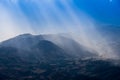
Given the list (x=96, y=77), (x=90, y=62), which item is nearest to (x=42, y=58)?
(x=90, y=62)

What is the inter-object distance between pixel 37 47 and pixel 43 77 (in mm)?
33822

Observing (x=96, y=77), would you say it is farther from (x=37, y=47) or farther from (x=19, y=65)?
(x=37, y=47)

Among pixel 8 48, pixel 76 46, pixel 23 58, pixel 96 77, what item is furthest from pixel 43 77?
pixel 76 46

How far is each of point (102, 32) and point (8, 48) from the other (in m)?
97.1

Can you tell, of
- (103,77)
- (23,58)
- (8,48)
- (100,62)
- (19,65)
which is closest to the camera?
(103,77)

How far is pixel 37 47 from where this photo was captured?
319 feet

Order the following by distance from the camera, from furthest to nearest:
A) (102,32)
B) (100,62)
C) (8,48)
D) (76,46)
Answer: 1. (102,32)
2. (76,46)
3. (8,48)
4. (100,62)

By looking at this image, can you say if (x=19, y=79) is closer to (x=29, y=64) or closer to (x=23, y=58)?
(x=29, y=64)

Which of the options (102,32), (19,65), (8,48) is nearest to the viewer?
(19,65)

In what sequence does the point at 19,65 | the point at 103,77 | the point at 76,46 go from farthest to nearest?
the point at 76,46 < the point at 19,65 < the point at 103,77

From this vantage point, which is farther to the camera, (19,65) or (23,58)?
(23,58)

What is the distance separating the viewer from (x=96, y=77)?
58.8 m

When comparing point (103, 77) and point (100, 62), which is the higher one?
point (100, 62)

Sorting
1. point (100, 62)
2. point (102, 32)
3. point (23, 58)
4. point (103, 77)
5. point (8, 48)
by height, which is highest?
point (102, 32)
